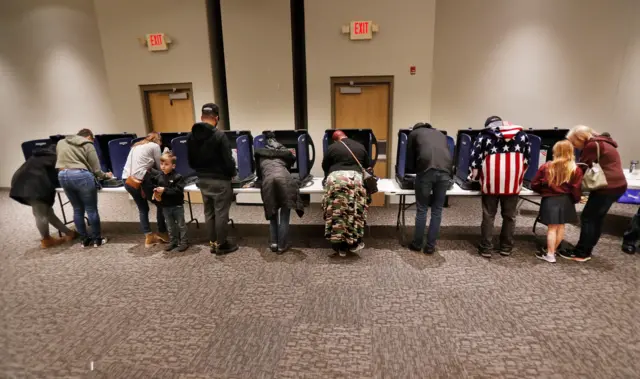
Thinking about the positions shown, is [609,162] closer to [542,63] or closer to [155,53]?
[542,63]

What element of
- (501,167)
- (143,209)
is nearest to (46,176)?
(143,209)

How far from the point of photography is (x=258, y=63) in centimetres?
489

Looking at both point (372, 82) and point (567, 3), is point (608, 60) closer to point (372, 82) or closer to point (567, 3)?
point (567, 3)

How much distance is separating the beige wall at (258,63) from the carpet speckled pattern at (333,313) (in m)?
2.25

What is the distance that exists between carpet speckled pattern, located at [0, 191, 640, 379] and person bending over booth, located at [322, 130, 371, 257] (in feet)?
1.06

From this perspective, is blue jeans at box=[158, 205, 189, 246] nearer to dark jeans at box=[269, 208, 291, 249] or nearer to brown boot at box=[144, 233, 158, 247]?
brown boot at box=[144, 233, 158, 247]

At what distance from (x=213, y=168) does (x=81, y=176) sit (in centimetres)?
151

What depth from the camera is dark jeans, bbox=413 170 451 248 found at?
10.5 ft

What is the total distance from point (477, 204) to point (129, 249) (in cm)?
480

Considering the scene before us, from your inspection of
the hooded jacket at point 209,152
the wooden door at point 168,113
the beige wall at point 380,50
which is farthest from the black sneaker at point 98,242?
the beige wall at point 380,50

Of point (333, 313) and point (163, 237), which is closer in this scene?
point (333, 313)

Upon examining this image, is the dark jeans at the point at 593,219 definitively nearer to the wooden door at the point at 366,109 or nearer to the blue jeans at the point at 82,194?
the wooden door at the point at 366,109

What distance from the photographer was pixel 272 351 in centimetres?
218

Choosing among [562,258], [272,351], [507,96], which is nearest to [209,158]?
[272,351]
